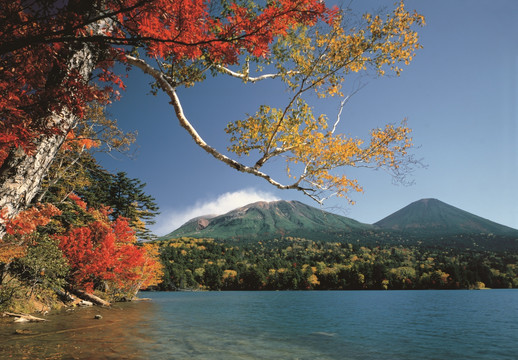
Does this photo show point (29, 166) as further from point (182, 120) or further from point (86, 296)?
point (86, 296)

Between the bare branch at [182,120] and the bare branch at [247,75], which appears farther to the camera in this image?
the bare branch at [247,75]

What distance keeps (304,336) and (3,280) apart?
53.6ft

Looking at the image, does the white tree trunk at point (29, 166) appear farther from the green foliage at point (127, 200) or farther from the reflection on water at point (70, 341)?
the green foliage at point (127, 200)

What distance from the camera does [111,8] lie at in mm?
3945

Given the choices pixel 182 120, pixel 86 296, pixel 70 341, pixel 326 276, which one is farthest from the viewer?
pixel 326 276

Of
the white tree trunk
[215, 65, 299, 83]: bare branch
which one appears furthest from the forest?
the white tree trunk

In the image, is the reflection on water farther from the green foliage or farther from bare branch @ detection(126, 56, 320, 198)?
the green foliage

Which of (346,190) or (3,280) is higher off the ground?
(346,190)

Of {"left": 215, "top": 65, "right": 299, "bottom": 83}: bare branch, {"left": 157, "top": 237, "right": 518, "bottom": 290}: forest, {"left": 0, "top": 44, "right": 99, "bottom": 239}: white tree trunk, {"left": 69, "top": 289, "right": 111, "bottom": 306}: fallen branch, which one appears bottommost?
{"left": 157, "top": 237, "right": 518, "bottom": 290}: forest

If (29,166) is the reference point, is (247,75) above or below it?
above

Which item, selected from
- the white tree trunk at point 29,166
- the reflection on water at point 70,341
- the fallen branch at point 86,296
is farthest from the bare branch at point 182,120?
the fallen branch at point 86,296

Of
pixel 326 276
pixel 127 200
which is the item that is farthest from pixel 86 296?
pixel 326 276

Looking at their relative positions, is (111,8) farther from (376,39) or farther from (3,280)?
(3,280)

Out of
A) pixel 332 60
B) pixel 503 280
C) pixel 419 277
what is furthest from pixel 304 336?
pixel 503 280
